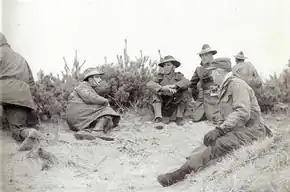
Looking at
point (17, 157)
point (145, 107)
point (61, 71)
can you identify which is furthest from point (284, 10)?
point (17, 157)

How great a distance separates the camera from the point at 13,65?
6.80m

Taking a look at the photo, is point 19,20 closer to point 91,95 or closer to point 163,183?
point 91,95

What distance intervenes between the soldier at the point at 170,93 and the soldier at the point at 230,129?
38.3 inches

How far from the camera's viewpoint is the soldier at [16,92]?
6.58 meters

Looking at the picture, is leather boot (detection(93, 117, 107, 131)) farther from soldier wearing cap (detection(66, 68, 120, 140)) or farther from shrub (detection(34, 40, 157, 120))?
shrub (detection(34, 40, 157, 120))

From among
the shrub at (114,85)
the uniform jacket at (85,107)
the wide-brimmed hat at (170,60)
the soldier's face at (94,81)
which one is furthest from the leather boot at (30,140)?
the wide-brimmed hat at (170,60)

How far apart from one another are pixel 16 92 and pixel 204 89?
2075 millimetres

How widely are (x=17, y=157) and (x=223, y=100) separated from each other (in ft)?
7.03

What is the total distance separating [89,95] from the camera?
7.06 m

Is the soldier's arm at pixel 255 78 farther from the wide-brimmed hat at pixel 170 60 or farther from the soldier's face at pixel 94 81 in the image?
the soldier's face at pixel 94 81

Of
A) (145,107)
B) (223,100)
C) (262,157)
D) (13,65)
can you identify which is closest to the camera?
(262,157)

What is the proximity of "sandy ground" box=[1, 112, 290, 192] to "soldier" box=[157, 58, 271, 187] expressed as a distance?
4.1 inches

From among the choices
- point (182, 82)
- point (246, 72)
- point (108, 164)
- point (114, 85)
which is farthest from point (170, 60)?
point (108, 164)

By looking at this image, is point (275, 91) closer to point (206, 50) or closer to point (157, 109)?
point (206, 50)
